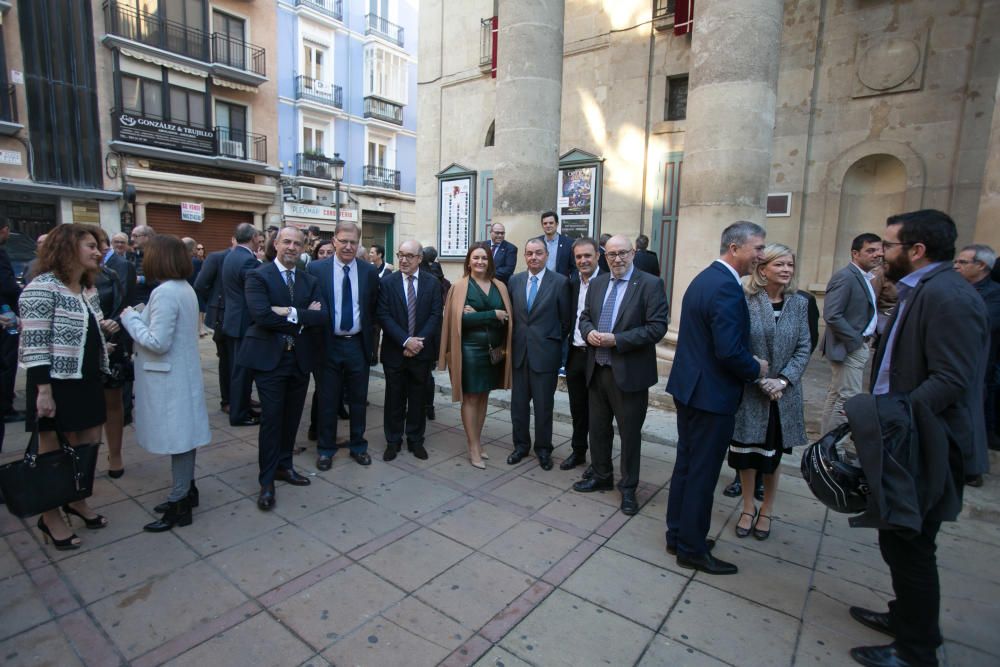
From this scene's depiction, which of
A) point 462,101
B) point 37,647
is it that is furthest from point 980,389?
point 462,101

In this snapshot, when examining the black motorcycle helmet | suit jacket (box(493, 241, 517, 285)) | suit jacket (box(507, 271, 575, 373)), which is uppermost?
suit jacket (box(493, 241, 517, 285))

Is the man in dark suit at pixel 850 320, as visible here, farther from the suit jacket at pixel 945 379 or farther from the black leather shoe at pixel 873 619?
the suit jacket at pixel 945 379

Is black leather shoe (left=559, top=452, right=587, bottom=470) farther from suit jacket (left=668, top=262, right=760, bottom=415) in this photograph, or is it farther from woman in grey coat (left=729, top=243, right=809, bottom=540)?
suit jacket (left=668, top=262, right=760, bottom=415)

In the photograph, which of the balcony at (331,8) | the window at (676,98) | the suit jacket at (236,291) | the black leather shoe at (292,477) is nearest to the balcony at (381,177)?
the balcony at (331,8)

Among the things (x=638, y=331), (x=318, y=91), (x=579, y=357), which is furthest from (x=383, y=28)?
(x=638, y=331)

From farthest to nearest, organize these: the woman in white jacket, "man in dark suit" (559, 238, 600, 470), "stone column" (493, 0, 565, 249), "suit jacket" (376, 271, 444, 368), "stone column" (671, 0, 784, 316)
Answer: "stone column" (493, 0, 565, 249) < "stone column" (671, 0, 784, 316) < "suit jacket" (376, 271, 444, 368) < "man in dark suit" (559, 238, 600, 470) < the woman in white jacket

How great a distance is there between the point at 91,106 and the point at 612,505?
22.5m

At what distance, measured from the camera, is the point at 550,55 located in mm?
7031

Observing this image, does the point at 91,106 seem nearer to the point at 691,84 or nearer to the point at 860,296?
the point at 691,84

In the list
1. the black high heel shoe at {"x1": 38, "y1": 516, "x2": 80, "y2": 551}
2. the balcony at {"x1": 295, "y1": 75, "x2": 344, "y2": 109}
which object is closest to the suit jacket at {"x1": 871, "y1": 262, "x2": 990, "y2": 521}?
the black high heel shoe at {"x1": 38, "y1": 516, "x2": 80, "y2": 551}

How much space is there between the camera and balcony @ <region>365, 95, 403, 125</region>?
27.6 metres

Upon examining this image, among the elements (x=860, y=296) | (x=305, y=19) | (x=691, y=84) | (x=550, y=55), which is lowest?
(x=860, y=296)

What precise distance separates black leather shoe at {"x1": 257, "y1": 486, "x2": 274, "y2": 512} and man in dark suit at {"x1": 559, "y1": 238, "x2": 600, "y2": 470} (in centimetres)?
230

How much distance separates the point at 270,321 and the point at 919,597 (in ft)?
12.8
